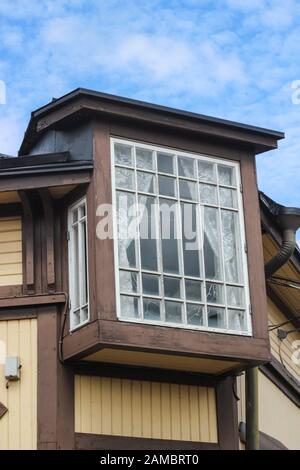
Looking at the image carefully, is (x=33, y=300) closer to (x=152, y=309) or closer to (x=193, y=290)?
(x=152, y=309)

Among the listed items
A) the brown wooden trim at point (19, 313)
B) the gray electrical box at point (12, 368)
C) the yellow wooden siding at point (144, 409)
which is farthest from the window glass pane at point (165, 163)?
the gray electrical box at point (12, 368)

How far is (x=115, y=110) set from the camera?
13.9m

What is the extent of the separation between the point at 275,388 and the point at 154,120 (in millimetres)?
5226

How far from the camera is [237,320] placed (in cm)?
1408

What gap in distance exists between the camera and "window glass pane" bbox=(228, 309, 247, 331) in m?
14.0

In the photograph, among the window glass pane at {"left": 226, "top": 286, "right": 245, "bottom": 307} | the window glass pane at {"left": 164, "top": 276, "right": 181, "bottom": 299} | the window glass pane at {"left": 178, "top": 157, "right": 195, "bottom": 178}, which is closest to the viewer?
the window glass pane at {"left": 164, "top": 276, "right": 181, "bottom": 299}

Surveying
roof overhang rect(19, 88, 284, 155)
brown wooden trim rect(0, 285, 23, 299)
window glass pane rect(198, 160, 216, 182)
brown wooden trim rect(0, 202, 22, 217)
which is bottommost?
brown wooden trim rect(0, 285, 23, 299)

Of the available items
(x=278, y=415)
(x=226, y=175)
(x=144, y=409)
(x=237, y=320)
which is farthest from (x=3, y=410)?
(x=278, y=415)

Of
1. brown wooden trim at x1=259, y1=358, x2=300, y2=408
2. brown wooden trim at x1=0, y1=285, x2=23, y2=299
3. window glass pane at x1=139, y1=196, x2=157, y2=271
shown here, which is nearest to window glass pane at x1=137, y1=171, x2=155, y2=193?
window glass pane at x1=139, y1=196, x2=157, y2=271

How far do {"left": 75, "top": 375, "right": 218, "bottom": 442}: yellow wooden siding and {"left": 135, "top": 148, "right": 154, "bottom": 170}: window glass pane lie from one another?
2739mm

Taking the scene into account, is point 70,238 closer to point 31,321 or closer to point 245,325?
point 31,321

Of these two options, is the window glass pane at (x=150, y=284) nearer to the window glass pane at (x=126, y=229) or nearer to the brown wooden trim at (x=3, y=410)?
the window glass pane at (x=126, y=229)

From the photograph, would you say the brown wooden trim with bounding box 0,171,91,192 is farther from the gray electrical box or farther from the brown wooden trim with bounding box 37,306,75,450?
the gray electrical box

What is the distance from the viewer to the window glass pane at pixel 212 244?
46.5 ft
